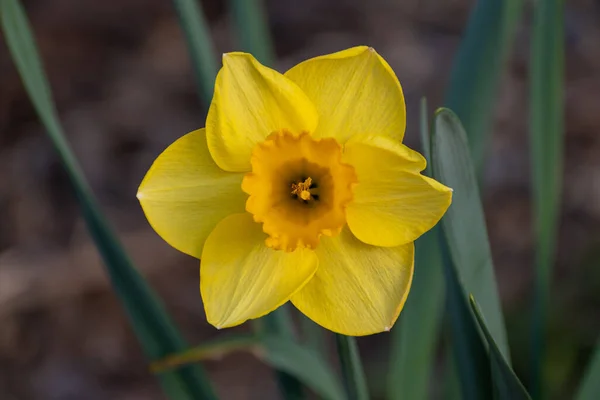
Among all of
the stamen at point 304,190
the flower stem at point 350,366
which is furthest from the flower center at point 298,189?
the flower stem at point 350,366

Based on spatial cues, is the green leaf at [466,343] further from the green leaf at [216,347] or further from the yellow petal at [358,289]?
the green leaf at [216,347]

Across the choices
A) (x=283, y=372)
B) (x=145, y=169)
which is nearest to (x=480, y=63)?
(x=283, y=372)

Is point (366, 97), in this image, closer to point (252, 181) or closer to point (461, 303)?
point (252, 181)

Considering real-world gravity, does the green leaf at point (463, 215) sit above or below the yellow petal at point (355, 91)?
below

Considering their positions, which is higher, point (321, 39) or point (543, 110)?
point (543, 110)

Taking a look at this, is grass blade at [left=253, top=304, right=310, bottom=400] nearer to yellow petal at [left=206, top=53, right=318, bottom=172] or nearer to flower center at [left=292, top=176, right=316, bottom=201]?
flower center at [left=292, top=176, right=316, bottom=201]

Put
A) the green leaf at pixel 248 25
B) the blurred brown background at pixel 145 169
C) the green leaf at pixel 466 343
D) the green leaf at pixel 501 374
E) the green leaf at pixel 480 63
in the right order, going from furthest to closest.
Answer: the blurred brown background at pixel 145 169 < the green leaf at pixel 248 25 < the green leaf at pixel 480 63 < the green leaf at pixel 466 343 < the green leaf at pixel 501 374

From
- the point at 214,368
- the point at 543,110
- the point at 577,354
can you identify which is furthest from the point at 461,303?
the point at 214,368
